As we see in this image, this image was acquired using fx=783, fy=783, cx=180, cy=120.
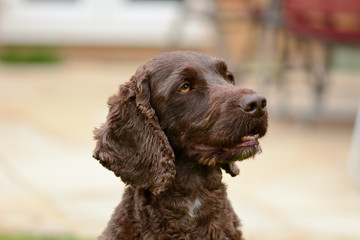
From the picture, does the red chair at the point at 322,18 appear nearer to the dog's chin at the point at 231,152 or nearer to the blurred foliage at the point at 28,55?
the dog's chin at the point at 231,152

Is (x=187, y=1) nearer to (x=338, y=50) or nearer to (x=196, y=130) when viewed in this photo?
(x=338, y=50)

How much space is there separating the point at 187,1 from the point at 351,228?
6.39 meters

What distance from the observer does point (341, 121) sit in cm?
895

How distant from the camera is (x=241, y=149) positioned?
345 centimetres

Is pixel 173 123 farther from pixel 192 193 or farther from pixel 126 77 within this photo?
pixel 126 77

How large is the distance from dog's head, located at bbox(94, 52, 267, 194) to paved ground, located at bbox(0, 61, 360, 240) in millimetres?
1913

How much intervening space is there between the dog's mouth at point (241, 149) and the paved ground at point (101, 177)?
6.65 ft

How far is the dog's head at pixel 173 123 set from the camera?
3.42 metres

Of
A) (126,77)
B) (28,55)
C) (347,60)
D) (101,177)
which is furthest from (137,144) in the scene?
(28,55)

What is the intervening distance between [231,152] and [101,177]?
3.45 m

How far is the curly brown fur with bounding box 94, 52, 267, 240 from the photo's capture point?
3.48 m

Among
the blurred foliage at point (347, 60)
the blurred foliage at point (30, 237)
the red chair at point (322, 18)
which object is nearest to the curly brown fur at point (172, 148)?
the blurred foliage at point (30, 237)

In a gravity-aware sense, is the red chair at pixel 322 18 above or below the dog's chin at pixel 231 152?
above

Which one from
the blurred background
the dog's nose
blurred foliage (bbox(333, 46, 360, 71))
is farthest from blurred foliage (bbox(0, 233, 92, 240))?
blurred foliage (bbox(333, 46, 360, 71))
